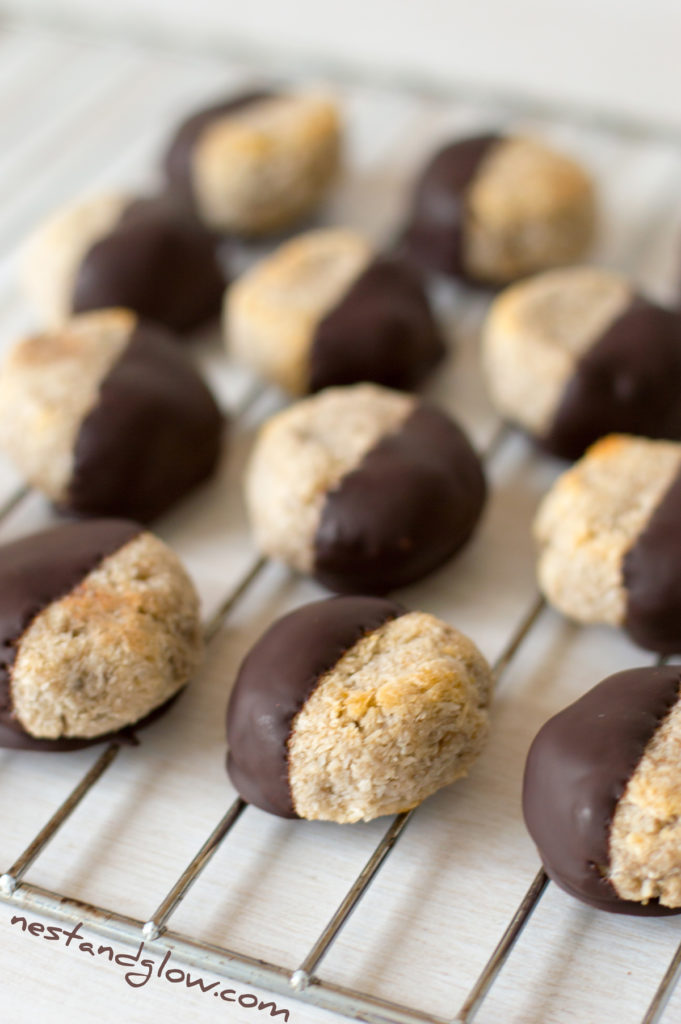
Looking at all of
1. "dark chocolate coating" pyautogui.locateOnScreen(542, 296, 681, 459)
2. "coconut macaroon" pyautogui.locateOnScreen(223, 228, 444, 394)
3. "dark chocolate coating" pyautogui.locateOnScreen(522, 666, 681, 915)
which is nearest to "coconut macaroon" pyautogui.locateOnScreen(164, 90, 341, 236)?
"coconut macaroon" pyautogui.locateOnScreen(223, 228, 444, 394)

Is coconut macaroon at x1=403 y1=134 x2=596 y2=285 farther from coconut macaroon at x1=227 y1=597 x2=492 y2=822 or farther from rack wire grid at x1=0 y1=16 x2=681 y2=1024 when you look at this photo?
coconut macaroon at x1=227 y1=597 x2=492 y2=822

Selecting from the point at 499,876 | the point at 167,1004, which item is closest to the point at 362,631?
the point at 499,876

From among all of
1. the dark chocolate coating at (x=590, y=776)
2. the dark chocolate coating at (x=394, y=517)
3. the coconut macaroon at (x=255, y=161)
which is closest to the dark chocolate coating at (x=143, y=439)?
the dark chocolate coating at (x=394, y=517)

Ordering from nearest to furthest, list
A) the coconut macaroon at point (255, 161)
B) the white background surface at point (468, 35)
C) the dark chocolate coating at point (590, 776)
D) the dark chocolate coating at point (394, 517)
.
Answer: the dark chocolate coating at point (590, 776) → the dark chocolate coating at point (394, 517) → the coconut macaroon at point (255, 161) → the white background surface at point (468, 35)

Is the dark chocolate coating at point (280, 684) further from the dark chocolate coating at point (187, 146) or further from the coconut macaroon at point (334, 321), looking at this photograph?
the dark chocolate coating at point (187, 146)

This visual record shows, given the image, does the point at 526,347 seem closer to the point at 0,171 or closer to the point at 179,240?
the point at 179,240

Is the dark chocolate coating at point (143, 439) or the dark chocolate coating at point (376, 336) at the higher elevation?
the dark chocolate coating at point (143, 439)
